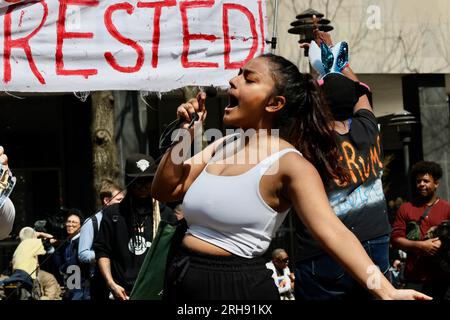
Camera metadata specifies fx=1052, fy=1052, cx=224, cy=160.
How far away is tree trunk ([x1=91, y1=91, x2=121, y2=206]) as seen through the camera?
1147 cm

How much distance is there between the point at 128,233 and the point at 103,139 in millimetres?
4358

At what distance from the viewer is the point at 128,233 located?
740cm

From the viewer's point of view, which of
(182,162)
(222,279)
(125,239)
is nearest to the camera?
(222,279)

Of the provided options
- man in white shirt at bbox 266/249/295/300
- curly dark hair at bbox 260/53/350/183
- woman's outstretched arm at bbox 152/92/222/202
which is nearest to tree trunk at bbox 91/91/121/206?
man in white shirt at bbox 266/249/295/300

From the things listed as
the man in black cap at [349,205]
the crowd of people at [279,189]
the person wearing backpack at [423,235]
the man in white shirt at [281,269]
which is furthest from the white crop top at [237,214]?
the man in white shirt at [281,269]

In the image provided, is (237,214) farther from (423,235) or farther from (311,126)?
(423,235)

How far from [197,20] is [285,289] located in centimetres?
667

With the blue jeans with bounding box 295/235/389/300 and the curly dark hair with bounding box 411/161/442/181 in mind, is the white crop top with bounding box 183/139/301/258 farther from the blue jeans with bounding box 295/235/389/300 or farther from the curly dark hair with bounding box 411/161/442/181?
the curly dark hair with bounding box 411/161/442/181

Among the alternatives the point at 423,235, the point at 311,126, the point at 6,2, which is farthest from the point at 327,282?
the point at 423,235

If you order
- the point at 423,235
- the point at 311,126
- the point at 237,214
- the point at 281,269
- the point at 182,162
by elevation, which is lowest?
the point at 281,269

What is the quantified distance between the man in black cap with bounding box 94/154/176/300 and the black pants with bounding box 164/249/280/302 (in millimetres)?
3299

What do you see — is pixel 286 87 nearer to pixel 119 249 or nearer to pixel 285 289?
pixel 119 249
